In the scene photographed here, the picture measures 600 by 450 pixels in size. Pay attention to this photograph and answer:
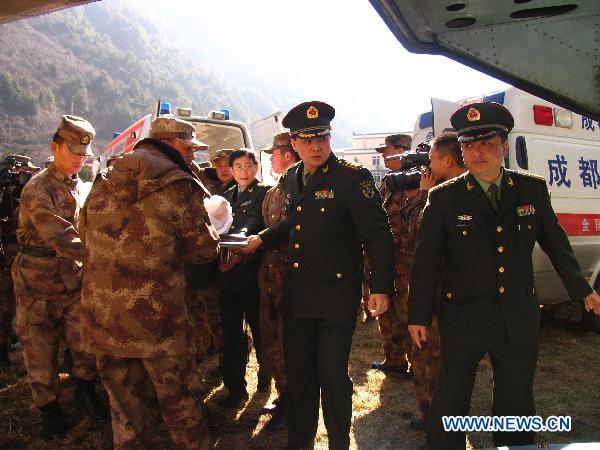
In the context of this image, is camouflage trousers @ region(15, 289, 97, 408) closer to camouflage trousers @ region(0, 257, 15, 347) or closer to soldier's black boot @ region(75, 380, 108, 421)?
soldier's black boot @ region(75, 380, 108, 421)

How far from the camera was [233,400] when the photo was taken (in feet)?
12.6

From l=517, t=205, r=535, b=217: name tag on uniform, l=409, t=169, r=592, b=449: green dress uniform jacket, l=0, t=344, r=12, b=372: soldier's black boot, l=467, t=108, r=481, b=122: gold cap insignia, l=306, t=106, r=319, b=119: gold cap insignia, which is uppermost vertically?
l=306, t=106, r=319, b=119: gold cap insignia

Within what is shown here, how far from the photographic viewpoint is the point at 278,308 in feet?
12.0

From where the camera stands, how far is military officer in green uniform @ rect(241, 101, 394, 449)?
2.72m

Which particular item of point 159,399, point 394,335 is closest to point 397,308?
point 394,335

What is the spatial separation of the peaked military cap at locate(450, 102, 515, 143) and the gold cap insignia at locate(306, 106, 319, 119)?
825mm

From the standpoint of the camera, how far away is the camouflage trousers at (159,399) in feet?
8.09

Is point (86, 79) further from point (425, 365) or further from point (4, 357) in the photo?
point (425, 365)

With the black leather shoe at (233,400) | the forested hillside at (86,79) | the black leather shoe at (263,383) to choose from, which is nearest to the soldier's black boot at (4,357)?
the black leather shoe at (233,400)

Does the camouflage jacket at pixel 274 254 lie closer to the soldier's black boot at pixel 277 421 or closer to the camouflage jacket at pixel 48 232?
the soldier's black boot at pixel 277 421

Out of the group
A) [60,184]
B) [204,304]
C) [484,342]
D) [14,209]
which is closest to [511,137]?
[484,342]

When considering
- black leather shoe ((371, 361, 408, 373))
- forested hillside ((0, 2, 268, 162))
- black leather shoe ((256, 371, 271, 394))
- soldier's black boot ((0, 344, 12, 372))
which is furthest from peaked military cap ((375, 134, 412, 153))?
forested hillside ((0, 2, 268, 162))

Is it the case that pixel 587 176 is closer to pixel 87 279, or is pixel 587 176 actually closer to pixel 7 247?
pixel 87 279

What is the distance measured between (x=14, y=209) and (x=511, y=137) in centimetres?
507
